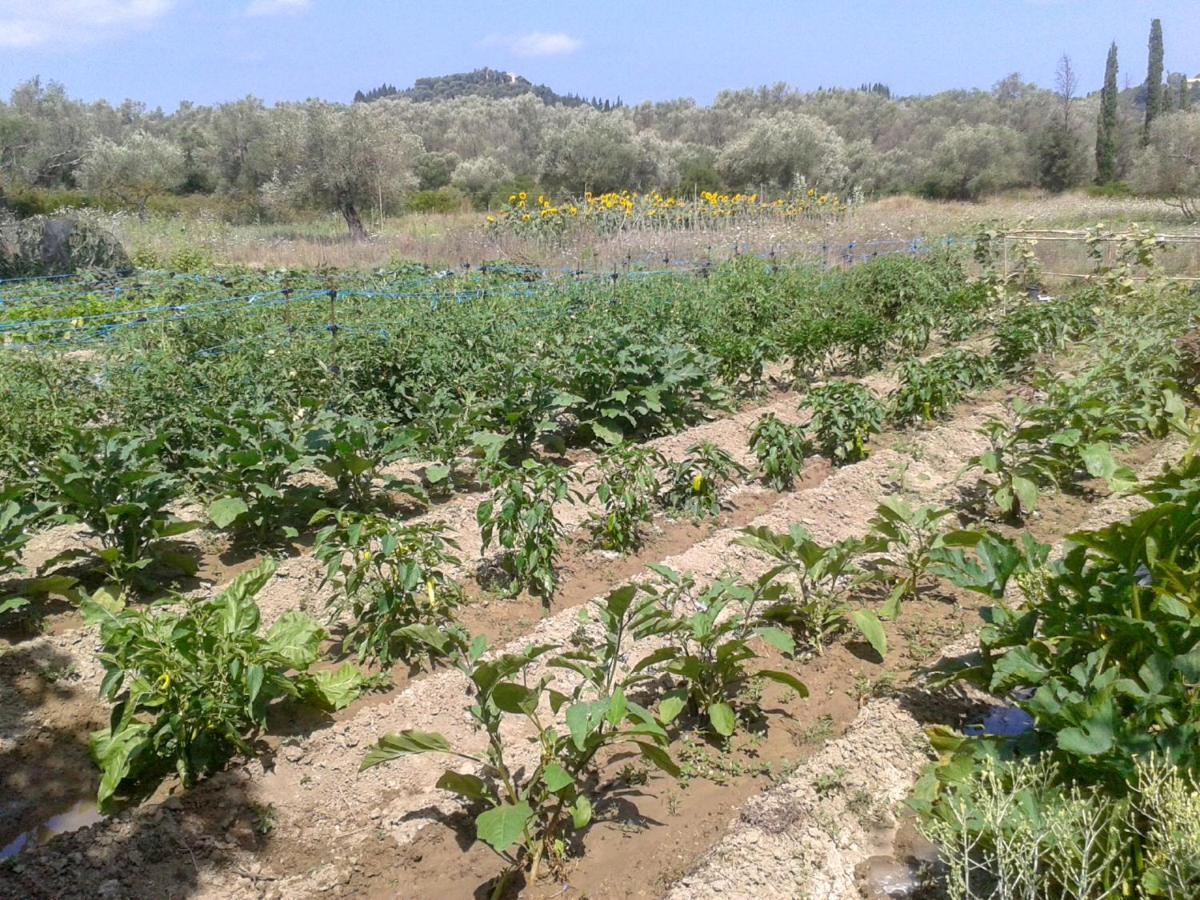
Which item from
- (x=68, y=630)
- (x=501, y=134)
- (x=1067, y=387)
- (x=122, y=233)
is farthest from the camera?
(x=501, y=134)

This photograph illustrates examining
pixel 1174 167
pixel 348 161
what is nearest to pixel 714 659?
pixel 348 161

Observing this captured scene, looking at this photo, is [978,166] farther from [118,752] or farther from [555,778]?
[118,752]

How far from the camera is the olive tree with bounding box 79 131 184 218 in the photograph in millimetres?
27781

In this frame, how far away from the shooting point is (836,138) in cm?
3341

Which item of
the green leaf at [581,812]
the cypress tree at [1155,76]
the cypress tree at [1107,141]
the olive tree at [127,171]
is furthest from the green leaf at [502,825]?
the cypress tree at [1155,76]

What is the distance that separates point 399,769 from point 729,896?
142 centimetres

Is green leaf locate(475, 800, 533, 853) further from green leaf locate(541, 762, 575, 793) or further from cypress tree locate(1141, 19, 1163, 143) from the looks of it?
cypress tree locate(1141, 19, 1163, 143)

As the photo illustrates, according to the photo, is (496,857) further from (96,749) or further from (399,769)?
(96,749)

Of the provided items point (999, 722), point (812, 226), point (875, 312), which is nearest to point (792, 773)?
point (999, 722)

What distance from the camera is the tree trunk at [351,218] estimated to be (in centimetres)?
2252

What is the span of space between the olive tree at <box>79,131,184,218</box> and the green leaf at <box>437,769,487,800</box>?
28.2 m

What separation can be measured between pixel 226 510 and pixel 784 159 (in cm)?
2989

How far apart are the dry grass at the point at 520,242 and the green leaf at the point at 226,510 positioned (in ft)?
33.4

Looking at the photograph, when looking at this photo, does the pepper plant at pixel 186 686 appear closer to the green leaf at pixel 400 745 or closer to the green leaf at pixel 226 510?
the green leaf at pixel 400 745
